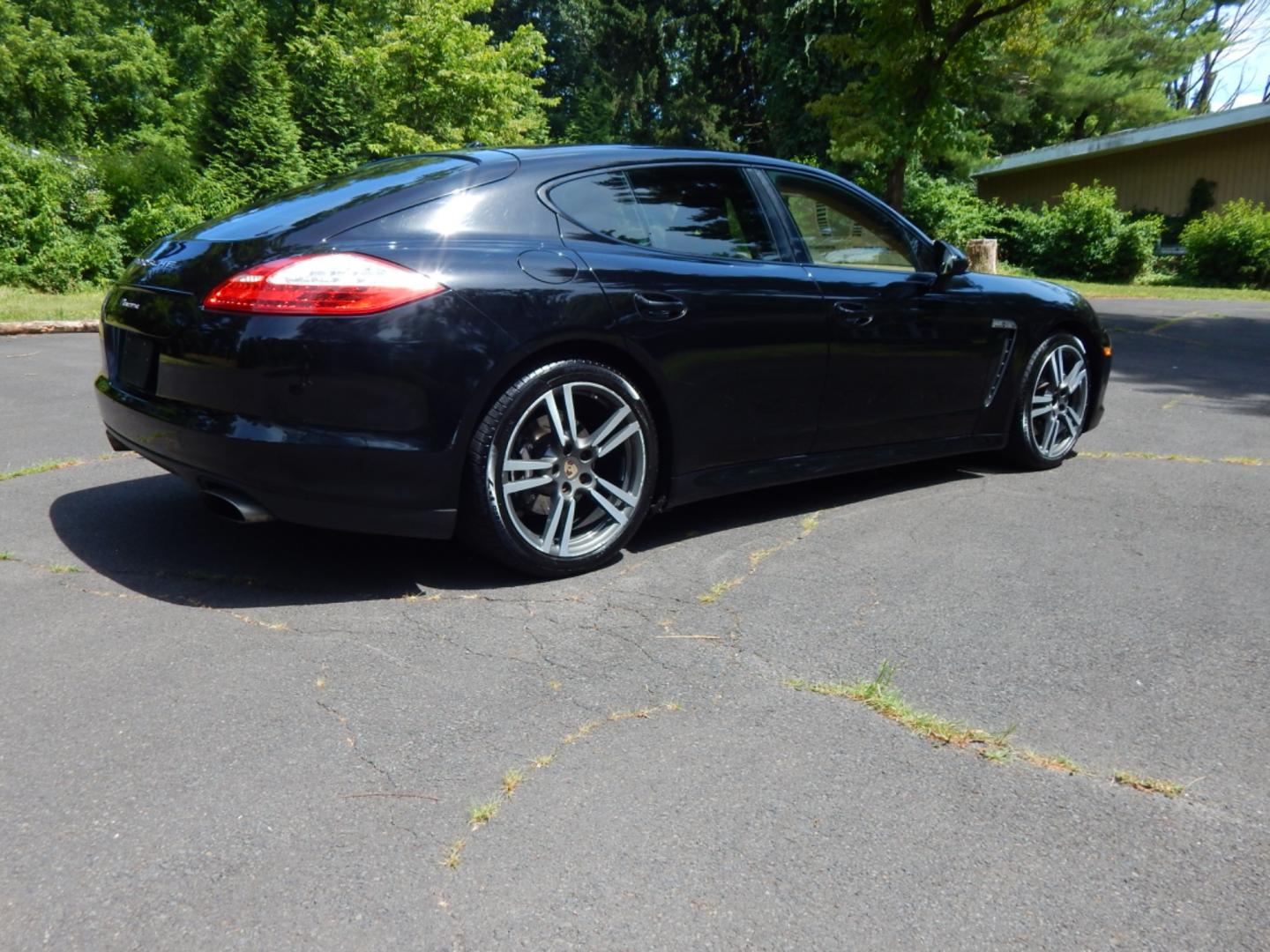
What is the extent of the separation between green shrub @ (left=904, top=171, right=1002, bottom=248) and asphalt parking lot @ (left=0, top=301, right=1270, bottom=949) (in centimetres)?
2422

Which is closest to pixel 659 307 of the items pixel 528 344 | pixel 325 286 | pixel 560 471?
pixel 528 344

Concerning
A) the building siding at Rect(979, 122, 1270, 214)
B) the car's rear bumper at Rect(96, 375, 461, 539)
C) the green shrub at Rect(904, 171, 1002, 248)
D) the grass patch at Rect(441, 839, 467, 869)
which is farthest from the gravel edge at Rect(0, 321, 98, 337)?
the building siding at Rect(979, 122, 1270, 214)

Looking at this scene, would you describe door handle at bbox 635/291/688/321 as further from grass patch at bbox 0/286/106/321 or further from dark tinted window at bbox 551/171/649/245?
grass patch at bbox 0/286/106/321

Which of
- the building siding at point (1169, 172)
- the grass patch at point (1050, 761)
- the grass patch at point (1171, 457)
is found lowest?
the grass patch at point (1050, 761)

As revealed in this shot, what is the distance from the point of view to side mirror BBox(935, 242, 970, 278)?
5230mm

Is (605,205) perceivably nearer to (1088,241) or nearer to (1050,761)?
Answer: (1050,761)

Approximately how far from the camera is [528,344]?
3744 mm

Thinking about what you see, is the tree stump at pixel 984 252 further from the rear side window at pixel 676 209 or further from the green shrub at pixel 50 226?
the rear side window at pixel 676 209

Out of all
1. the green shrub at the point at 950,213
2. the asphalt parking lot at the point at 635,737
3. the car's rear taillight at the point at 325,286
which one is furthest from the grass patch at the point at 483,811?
the green shrub at the point at 950,213

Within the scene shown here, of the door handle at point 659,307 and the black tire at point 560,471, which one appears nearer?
the black tire at point 560,471

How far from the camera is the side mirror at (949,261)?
17.2 feet

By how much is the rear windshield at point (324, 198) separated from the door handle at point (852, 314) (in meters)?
1.63

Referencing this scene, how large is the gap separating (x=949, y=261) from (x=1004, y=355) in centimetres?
66

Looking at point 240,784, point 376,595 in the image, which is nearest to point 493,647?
point 376,595
